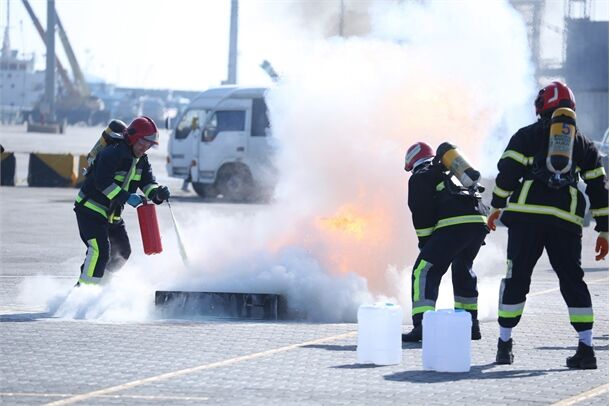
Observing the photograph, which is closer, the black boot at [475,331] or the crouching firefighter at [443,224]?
the crouching firefighter at [443,224]

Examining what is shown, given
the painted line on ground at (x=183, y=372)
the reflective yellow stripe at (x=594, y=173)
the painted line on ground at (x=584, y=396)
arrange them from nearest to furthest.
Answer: the painted line on ground at (x=183, y=372), the painted line on ground at (x=584, y=396), the reflective yellow stripe at (x=594, y=173)

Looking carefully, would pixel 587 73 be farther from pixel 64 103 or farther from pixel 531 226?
pixel 64 103

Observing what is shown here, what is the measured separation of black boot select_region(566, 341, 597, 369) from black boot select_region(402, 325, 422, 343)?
5.13ft

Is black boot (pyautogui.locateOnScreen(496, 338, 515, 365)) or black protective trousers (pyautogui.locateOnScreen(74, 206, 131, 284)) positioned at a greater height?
black protective trousers (pyautogui.locateOnScreen(74, 206, 131, 284))

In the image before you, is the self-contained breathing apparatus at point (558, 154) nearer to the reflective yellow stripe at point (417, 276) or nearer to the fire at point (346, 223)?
the reflective yellow stripe at point (417, 276)

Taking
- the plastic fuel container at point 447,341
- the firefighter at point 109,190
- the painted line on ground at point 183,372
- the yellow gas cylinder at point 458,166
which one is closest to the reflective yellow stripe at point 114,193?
the firefighter at point 109,190

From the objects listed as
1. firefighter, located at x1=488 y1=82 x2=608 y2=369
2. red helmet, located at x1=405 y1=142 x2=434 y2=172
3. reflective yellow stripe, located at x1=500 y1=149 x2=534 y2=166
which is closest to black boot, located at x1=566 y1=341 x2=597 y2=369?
firefighter, located at x1=488 y1=82 x2=608 y2=369

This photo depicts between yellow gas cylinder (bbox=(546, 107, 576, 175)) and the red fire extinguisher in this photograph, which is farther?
the red fire extinguisher

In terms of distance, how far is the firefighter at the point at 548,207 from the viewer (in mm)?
9352

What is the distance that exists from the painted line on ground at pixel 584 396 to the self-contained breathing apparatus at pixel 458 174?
2.51 m

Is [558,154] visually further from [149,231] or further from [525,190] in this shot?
[149,231]

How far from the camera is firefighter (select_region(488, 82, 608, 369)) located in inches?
368

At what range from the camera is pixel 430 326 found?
9.30m

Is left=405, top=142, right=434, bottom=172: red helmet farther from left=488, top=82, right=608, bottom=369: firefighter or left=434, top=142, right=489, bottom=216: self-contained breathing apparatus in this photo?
left=488, top=82, right=608, bottom=369: firefighter
